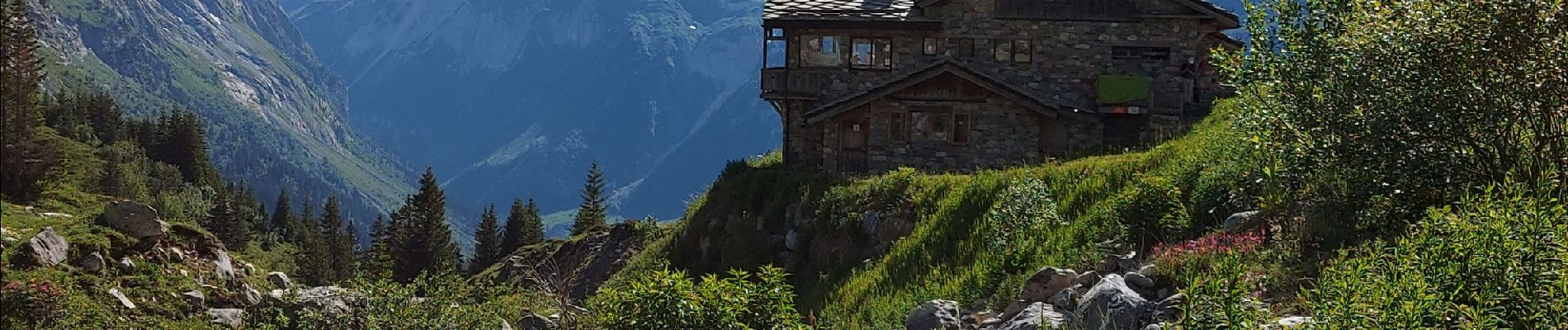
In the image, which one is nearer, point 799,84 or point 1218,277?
point 1218,277

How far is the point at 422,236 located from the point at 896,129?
182ft

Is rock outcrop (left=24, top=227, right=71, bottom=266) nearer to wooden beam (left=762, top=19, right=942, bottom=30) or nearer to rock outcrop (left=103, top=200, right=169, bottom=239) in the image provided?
rock outcrop (left=103, top=200, right=169, bottom=239)

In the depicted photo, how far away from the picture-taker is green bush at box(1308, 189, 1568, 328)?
31.6ft

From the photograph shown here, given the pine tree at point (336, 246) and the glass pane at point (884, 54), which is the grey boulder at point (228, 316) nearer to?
the glass pane at point (884, 54)

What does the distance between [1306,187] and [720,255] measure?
2028cm

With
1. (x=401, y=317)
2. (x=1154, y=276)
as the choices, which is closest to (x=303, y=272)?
(x=401, y=317)

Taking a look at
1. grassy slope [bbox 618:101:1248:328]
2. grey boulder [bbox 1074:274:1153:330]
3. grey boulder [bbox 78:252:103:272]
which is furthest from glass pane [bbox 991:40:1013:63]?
grey boulder [bbox 1074:274:1153:330]

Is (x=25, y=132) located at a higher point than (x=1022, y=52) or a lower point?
lower

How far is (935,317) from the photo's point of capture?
15680mm

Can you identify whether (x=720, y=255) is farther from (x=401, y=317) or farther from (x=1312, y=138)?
(x=1312, y=138)

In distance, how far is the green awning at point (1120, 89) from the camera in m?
41.5

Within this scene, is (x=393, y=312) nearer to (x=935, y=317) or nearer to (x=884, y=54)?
(x=935, y=317)

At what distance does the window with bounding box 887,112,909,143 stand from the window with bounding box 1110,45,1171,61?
7055 millimetres

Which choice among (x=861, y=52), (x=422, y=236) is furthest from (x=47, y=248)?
(x=422, y=236)
